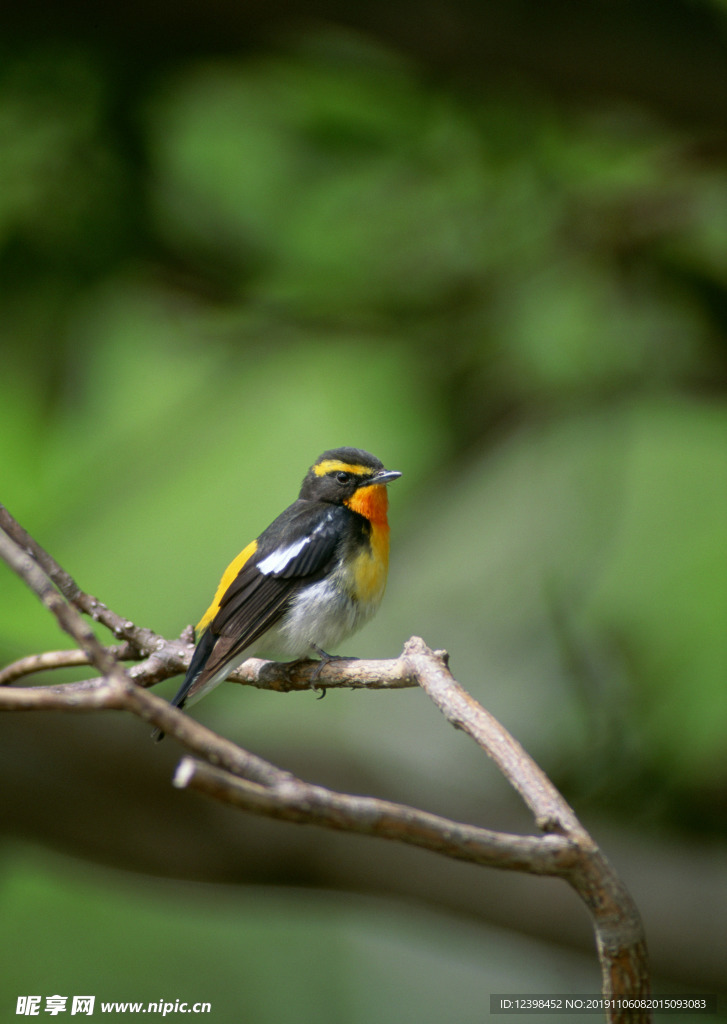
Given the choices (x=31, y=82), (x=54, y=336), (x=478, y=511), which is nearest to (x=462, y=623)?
(x=478, y=511)

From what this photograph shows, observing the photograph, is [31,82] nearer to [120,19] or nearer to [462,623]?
[120,19]

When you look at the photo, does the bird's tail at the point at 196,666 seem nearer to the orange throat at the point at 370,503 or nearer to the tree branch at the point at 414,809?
the orange throat at the point at 370,503

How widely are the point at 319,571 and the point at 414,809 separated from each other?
1861 mm

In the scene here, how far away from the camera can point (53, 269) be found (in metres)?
3.56

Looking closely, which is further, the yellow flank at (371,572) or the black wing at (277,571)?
the yellow flank at (371,572)

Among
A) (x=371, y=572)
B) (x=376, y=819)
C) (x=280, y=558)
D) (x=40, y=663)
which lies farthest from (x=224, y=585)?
(x=376, y=819)

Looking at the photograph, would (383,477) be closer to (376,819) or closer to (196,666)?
(196,666)

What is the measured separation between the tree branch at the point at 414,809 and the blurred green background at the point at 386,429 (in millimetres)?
2220

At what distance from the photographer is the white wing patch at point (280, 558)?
3.09m

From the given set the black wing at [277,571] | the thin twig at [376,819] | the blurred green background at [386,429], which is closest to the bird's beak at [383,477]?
the black wing at [277,571]

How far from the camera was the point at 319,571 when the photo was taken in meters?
3.16

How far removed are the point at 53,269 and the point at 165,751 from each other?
185cm

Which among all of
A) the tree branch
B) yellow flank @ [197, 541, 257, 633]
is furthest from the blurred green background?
the tree branch

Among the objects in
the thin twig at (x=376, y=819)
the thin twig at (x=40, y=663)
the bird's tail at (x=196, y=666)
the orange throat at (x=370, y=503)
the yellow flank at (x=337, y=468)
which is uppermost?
the yellow flank at (x=337, y=468)
